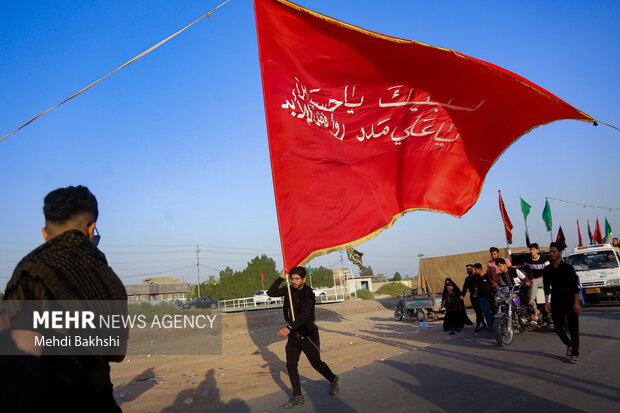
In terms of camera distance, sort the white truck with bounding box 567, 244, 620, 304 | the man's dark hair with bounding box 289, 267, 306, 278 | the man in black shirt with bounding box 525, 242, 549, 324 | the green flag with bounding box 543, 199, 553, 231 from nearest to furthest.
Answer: the man's dark hair with bounding box 289, 267, 306, 278 < the man in black shirt with bounding box 525, 242, 549, 324 < the white truck with bounding box 567, 244, 620, 304 < the green flag with bounding box 543, 199, 553, 231

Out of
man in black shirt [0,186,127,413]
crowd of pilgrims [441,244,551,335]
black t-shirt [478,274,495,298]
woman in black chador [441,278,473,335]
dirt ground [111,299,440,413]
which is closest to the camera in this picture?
man in black shirt [0,186,127,413]

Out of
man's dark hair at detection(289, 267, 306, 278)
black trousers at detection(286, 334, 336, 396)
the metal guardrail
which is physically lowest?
the metal guardrail

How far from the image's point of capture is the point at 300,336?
5.83 meters

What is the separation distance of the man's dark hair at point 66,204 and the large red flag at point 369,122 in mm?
2937

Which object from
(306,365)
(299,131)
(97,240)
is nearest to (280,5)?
(299,131)

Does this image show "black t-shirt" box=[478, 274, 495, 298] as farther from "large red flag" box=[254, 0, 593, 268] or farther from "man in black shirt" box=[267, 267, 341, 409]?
"man in black shirt" box=[267, 267, 341, 409]

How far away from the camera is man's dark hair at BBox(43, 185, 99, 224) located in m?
2.26

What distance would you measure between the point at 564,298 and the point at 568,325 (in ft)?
1.46

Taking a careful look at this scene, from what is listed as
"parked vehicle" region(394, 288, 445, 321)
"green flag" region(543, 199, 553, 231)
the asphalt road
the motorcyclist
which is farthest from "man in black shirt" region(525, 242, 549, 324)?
"green flag" region(543, 199, 553, 231)

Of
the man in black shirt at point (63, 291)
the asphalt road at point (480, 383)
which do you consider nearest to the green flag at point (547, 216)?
the asphalt road at point (480, 383)

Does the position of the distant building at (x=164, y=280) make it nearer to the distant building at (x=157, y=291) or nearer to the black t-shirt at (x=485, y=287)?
the distant building at (x=157, y=291)

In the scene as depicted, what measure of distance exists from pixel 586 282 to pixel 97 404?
63.2ft

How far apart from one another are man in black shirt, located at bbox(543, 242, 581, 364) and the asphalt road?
1.17ft

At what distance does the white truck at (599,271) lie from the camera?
16.6 metres
